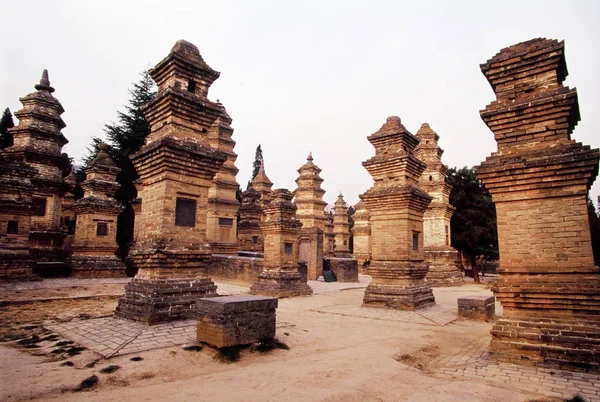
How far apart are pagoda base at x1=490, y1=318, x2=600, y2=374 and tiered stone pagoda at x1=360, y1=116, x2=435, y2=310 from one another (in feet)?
18.0

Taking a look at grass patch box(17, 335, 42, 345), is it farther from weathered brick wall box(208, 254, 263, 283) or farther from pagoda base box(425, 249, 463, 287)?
pagoda base box(425, 249, 463, 287)

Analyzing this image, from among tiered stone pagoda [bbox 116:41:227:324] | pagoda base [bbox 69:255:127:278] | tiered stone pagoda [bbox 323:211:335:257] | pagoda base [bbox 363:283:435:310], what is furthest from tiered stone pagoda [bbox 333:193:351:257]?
tiered stone pagoda [bbox 116:41:227:324]

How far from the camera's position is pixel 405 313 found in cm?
1086

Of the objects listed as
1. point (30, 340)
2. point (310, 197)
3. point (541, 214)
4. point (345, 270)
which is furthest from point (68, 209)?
point (541, 214)

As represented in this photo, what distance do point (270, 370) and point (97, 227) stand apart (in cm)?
1789

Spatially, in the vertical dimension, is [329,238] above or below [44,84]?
below

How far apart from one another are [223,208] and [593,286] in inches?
846

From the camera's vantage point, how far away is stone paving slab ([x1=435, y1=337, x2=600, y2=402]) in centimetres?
454

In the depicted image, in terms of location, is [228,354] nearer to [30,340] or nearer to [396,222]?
[30,340]

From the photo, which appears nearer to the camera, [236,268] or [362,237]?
[236,268]

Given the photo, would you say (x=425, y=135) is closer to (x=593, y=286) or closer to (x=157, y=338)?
(x=593, y=286)

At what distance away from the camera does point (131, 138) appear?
32062 mm

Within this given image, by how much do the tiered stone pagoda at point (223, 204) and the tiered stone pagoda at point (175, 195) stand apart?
1352cm

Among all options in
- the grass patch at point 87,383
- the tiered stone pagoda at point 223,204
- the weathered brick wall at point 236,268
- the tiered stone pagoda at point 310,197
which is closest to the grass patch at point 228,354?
the grass patch at point 87,383
